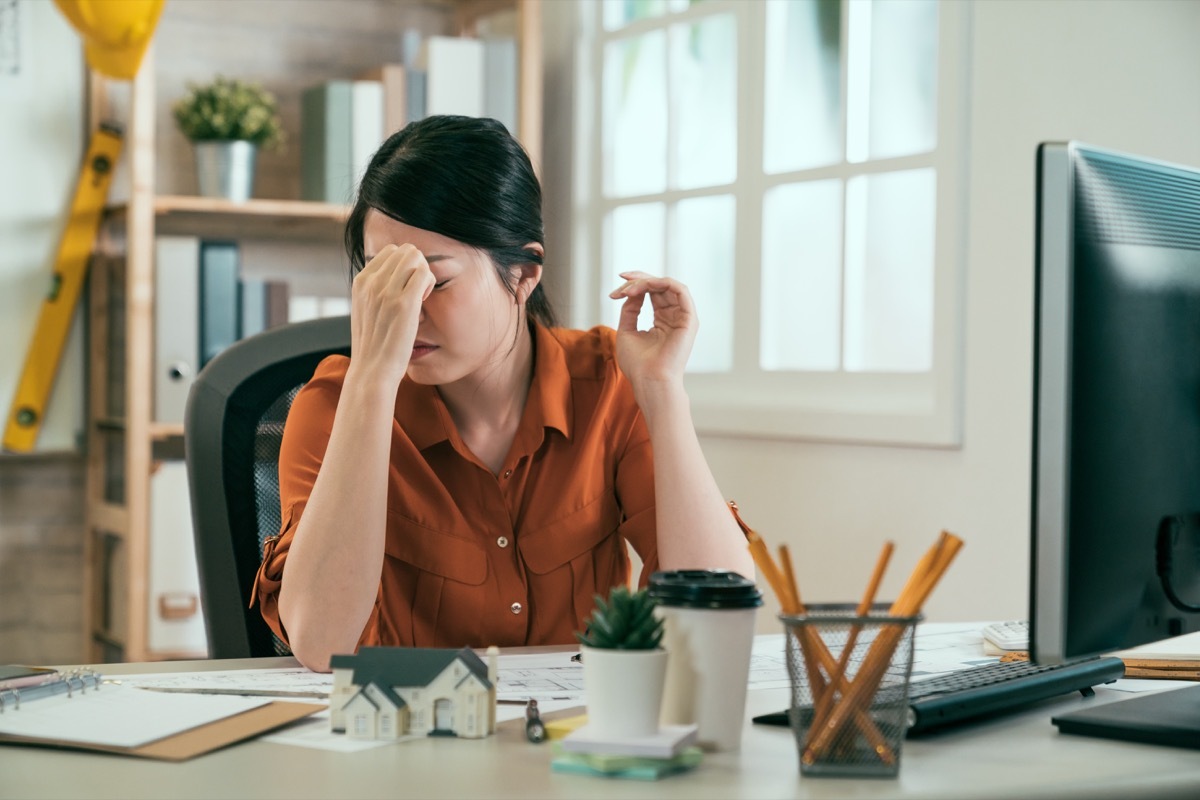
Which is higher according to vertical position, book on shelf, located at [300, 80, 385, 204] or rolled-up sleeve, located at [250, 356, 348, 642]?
book on shelf, located at [300, 80, 385, 204]

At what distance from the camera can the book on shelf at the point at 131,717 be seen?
37.2 inches

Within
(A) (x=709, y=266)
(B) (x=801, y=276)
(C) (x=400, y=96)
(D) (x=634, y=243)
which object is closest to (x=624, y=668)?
(B) (x=801, y=276)

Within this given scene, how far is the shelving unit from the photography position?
9.77ft

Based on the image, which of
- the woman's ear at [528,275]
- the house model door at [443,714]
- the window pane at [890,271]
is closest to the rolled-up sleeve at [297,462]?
the woman's ear at [528,275]

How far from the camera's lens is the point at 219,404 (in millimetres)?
1596

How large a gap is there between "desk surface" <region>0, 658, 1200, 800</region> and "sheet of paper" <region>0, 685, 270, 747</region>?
0.08 ft

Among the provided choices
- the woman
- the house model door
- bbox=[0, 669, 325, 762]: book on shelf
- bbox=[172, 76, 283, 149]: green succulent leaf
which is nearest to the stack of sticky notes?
the house model door

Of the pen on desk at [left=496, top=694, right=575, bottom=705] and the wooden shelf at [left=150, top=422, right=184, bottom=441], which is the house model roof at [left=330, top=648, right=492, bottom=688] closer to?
the pen on desk at [left=496, top=694, right=575, bottom=705]

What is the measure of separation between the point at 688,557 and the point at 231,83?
213 centimetres

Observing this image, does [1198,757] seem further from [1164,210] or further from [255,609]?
[255,609]

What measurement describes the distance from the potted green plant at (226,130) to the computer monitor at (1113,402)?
2.44 metres

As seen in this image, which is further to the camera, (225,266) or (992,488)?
(225,266)

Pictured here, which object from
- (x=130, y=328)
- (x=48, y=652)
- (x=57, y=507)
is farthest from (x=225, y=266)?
(x=48, y=652)

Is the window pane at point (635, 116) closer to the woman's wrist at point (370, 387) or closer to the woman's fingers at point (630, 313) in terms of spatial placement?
the woman's fingers at point (630, 313)
